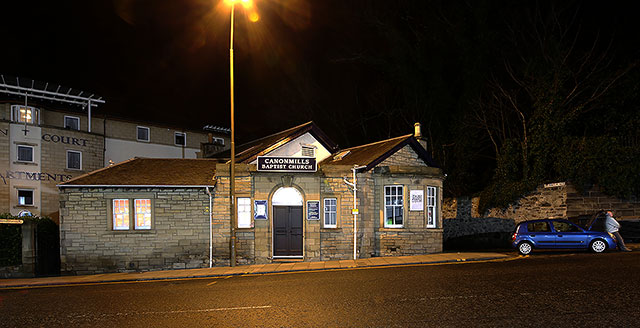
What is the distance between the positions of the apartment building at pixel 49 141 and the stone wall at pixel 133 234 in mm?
14674

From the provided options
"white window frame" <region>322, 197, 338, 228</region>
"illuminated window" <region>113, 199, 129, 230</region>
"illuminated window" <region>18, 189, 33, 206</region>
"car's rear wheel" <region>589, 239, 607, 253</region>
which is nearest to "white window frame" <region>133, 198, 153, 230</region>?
"illuminated window" <region>113, 199, 129, 230</region>

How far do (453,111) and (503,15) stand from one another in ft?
25.9

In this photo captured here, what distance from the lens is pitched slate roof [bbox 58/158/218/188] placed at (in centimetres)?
1780

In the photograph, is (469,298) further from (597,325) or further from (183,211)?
(183,211)

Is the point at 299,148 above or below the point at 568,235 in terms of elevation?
above

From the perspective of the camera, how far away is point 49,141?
113 feet

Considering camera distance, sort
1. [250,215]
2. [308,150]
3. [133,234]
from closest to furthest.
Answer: [133,234], [250,215], [308,150]

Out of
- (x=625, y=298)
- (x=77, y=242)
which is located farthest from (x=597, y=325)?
(x=77, y=242)

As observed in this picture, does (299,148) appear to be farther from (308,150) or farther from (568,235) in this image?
(568,235)

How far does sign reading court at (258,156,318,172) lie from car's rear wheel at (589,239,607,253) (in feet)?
36.8

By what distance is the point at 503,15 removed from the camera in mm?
32312

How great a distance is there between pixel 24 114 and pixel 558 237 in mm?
36162

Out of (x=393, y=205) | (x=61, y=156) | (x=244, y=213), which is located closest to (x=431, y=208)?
(x=393, y=205)

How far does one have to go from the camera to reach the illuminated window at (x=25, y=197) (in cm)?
3316
